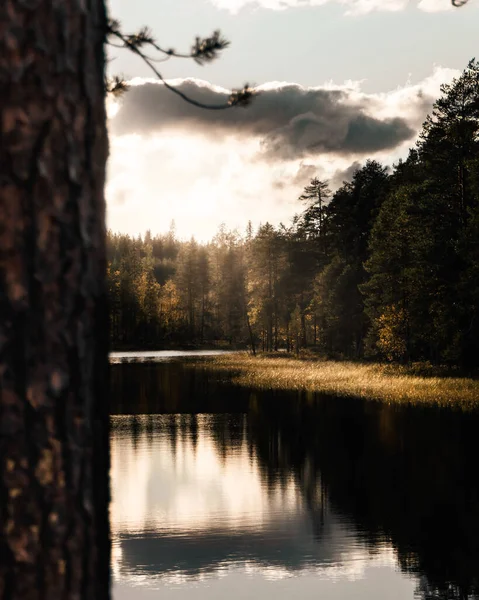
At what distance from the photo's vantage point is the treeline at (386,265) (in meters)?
36.2

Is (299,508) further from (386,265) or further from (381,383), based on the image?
(386,265)

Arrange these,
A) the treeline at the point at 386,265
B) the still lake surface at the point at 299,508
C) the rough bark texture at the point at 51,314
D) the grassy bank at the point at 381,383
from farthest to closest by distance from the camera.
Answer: the treeline at the point at 386,265 → the grassy bank at the point at 381,383 → the still lake surface at the point at 299,508 → the rough bark texture at the point at 51,314

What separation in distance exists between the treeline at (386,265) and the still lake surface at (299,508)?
13874 mm

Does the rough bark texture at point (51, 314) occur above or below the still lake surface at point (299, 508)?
above

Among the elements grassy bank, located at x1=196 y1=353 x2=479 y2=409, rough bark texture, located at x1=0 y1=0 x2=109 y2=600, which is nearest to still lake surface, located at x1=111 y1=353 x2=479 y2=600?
grassy bank, located at x1=196 y1=353 x2=479 y2=409

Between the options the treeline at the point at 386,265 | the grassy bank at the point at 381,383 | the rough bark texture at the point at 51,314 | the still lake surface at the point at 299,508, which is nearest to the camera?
the rough bark texture at the point at 51,314

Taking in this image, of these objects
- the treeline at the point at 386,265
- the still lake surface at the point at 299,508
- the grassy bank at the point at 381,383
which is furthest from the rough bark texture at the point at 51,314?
the treeline at the point at 386,265

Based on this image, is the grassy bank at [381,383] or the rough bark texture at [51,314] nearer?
the rough bark texture at [51,314]

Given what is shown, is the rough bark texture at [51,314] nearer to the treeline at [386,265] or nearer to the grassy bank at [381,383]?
the grassy bank at [381,383]

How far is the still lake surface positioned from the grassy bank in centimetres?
414

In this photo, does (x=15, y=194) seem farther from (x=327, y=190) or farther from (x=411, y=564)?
(x=327, y=190)

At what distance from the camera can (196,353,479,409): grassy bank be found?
91.1 feet

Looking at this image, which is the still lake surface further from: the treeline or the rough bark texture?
the treeline

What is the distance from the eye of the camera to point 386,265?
44562 mm
